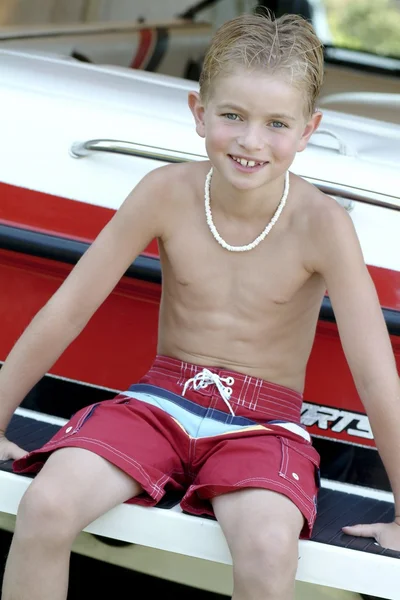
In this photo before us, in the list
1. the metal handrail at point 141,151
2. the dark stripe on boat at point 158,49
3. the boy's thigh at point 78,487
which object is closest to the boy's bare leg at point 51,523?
the boy's thigh at point 78,487

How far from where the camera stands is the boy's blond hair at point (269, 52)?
6.07ft

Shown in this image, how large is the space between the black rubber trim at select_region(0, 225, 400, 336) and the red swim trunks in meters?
0.22

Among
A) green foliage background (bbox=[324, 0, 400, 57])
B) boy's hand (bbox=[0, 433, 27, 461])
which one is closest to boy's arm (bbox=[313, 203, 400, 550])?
boy's hand (bbox=[0, 433, 27, 461])

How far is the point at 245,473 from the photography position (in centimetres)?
180

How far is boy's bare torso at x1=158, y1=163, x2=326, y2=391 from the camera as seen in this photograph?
6.56 ft

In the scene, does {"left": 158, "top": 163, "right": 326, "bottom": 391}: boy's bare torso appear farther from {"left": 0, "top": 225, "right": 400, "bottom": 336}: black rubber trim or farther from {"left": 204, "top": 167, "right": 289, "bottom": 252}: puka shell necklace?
{"left": 0, "top": 225, "right": 400, "bottom": 336}: black rubber trim

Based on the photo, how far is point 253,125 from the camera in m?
1.83

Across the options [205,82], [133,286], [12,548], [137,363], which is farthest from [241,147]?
[12,548]

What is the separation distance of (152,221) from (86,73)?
2.27 ft

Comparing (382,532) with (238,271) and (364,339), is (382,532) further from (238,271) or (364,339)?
(238,271)

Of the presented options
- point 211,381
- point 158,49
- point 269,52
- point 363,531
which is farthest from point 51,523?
point 158,49

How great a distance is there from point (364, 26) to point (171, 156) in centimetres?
239

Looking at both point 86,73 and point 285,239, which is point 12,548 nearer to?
point 285,239

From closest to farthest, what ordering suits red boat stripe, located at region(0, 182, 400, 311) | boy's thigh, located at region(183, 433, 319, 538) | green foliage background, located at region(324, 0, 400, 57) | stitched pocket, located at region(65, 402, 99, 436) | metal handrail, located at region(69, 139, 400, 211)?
boy's thigh, located at region(183, 433, 319, 538) < stitched pocket, located at region(65, 402, 99, 436) < metal handrail, located at region(69, 139, 400, 211) < red boat stripe, located at region(0, 182, 400, 311) < green foliage background, located at region(324, 0, 400, 57)
